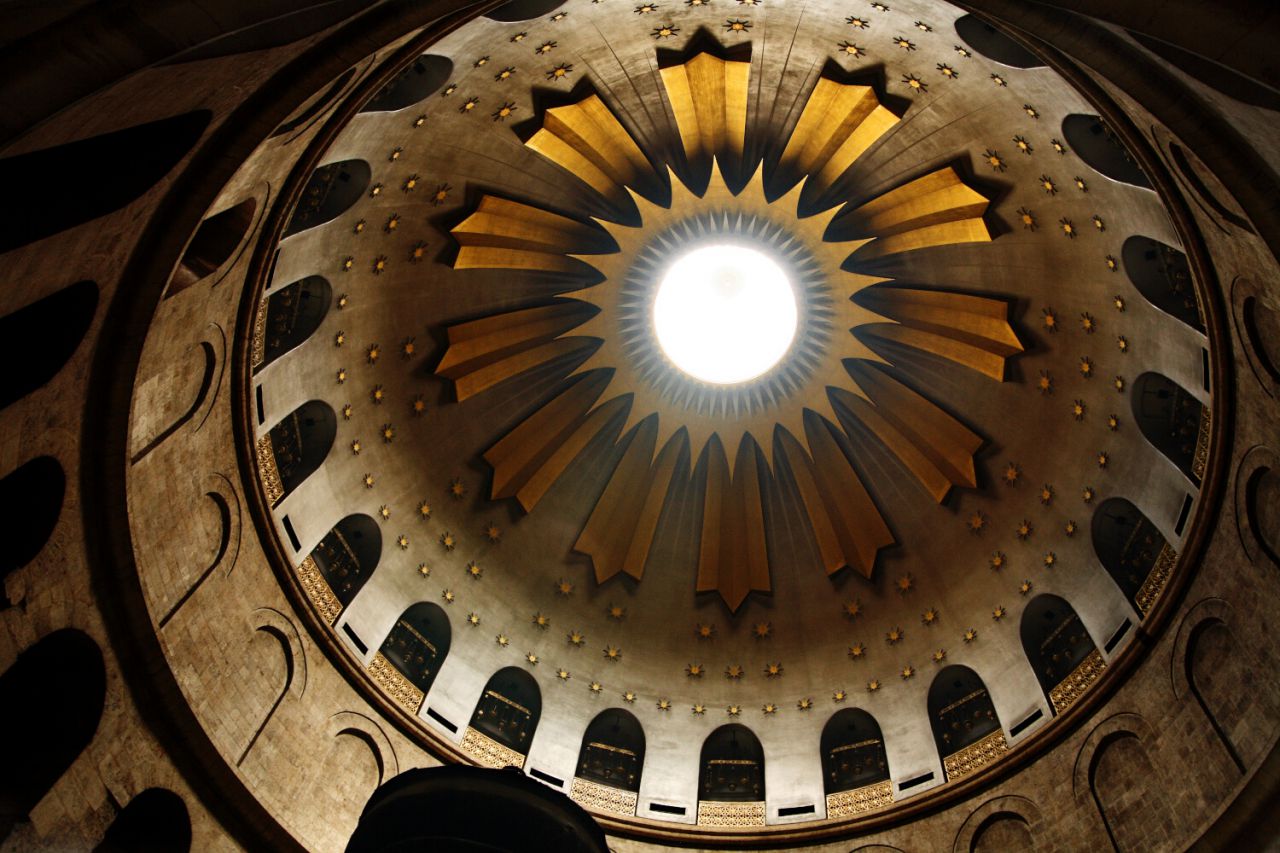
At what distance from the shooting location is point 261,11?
7.06 metres

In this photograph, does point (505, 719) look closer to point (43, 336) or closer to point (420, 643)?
point (420, 643)

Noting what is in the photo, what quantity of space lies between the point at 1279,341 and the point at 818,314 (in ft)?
28.2

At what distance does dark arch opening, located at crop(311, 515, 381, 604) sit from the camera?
14938mm

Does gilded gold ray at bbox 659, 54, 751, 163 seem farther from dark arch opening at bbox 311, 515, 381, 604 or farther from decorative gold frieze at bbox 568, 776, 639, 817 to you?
decorative gold frieze at bbox 568, 776, 639, 817

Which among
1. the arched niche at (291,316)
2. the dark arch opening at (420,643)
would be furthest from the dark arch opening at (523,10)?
the dark arch opening at (420,643)

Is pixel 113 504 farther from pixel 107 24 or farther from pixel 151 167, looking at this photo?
pixel 107 24

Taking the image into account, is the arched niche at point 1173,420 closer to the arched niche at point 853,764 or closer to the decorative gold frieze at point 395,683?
the arched niche at point 853,764

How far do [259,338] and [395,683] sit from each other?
5556 millimetres

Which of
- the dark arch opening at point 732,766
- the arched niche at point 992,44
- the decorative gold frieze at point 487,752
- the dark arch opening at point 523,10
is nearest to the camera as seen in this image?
the arched niche at point 992,44

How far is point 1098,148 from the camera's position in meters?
13.1

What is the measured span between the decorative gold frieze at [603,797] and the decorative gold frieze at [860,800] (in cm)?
310

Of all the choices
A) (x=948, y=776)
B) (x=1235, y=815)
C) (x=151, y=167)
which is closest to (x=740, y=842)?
(x=948, y=776)

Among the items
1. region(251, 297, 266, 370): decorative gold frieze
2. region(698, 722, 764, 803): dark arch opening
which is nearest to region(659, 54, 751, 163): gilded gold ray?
region(251, 297, 266, 370): decorative gold frieze

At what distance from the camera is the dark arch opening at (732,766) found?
51.3ft
